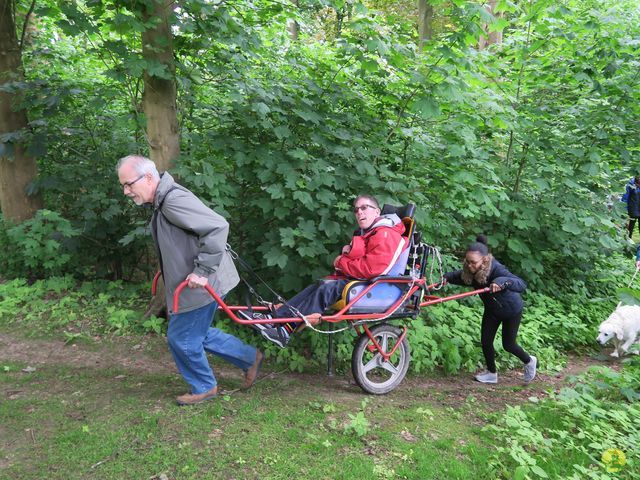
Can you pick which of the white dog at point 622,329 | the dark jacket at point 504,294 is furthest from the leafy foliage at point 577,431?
the white dog at point 622,329

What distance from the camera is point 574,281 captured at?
730 centimetres

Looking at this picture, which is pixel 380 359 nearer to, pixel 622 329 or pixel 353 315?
pixel 353 315

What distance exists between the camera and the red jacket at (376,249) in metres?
3.83

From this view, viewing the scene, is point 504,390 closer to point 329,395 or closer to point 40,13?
point 329,395

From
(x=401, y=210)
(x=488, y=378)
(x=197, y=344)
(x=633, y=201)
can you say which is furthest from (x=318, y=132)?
(x=633, y=201)

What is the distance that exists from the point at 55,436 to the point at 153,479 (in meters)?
0.90

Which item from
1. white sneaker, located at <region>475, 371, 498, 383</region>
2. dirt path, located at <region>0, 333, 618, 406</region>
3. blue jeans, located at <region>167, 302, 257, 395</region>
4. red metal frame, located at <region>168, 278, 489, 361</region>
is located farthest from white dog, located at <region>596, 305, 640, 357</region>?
blue jeans, located at <region>167, 302, 257, 395</region>

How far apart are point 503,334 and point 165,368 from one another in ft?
11.3

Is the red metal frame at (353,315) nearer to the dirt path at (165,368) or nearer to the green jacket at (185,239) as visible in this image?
the green jacket at (185,239)

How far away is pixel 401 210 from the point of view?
4.36 meters

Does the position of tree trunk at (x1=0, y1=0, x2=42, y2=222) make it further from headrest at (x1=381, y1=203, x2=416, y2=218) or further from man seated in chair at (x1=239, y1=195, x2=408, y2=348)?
headrest at (x1=381, y1=203, x2=416, y2=218)

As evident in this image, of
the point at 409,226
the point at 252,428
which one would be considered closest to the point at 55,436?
the point at 252,428

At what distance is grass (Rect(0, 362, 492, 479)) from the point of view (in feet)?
9.31

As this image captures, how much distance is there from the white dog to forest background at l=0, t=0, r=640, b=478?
19.3 inches
